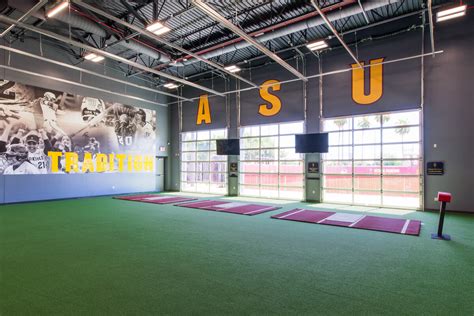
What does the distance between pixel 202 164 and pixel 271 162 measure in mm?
4317

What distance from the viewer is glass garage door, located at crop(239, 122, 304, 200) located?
1219cm

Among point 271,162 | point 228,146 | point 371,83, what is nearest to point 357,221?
point 371,83

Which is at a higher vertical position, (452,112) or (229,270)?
(452,112)

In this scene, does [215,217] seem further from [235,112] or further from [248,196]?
[235,112]

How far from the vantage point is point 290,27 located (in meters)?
8.79

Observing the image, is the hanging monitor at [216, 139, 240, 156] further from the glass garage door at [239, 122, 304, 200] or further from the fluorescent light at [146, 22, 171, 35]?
the fluorescent light at [146, 22, 171, 35]

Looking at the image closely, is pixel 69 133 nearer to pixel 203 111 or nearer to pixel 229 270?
pixel 203 111

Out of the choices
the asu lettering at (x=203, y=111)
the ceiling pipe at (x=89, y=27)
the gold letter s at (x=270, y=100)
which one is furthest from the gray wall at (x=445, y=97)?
the ceiling pipe at (x=89, y=27)

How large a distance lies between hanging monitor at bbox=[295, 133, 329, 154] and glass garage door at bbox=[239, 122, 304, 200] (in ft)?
2.17

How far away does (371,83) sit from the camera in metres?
10.3

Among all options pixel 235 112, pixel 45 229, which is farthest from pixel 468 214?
pixel 45 229

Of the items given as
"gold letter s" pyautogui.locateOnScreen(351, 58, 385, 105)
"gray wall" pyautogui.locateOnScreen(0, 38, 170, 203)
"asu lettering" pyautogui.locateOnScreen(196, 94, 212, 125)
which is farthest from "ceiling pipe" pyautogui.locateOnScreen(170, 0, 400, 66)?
"gray wall" pyautogui.locateOnScreen(0, 38, 170, 203)

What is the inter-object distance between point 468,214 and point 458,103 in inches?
138

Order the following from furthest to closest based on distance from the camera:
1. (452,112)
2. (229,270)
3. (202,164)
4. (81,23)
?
1. (202,164)
2. (452,112)
3. (81,23)
4. (229,270)
